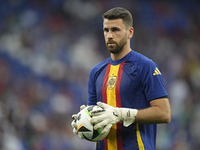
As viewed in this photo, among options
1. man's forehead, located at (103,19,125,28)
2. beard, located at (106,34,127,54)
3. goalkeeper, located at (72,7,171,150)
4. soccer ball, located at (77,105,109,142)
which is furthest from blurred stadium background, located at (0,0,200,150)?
man's forehead, located at (103,19,125,28)

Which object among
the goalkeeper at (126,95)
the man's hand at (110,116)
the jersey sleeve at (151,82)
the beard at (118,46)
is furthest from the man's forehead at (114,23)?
the man's hand at (110,116)

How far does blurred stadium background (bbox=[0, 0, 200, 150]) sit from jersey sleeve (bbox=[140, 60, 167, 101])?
418 cm

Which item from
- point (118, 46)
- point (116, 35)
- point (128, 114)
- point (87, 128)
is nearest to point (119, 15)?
point (116, 35)

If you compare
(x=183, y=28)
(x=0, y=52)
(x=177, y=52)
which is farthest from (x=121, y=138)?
(x=183, y=28)

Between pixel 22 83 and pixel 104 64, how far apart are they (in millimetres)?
4087

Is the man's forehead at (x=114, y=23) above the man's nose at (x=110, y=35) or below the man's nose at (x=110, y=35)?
above

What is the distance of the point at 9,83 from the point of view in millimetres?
6367

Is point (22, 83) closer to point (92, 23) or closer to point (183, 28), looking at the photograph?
point (92, 23)

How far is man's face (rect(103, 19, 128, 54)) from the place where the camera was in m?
2.66

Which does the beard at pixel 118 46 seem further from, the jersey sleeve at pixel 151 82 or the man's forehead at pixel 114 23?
the jersey sleeve at pixel 151 82

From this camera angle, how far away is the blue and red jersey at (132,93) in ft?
8.03

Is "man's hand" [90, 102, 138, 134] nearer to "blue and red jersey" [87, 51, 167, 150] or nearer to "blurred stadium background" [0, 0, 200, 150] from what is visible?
"blue and red jersey" [87, 51, 167, 150]

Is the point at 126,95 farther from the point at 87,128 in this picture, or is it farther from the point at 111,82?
the point at 87,128

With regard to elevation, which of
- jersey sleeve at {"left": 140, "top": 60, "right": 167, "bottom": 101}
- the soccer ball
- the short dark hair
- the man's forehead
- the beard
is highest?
the short dark hair
